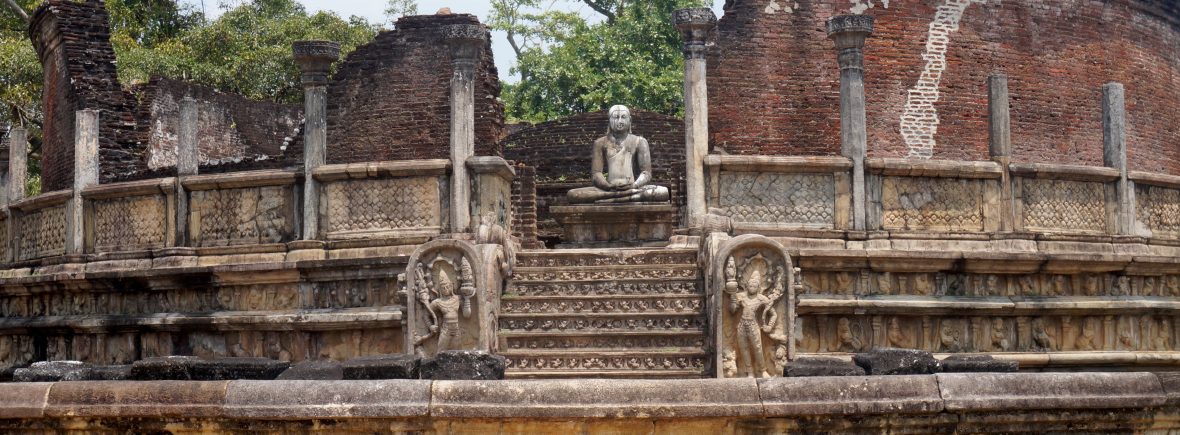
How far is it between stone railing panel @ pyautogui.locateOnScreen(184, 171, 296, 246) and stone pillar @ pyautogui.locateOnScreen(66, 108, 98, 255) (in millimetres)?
1416

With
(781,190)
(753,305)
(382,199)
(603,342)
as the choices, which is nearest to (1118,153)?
(781,190)

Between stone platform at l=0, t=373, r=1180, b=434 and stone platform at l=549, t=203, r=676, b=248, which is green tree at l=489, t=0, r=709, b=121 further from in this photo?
stone platform at l=0, t=373, r=1180, b=434

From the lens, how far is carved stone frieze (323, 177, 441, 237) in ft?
40.5

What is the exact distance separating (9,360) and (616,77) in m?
14.0

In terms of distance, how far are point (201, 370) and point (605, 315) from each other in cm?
488

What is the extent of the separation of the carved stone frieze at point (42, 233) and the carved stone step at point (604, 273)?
195 inches

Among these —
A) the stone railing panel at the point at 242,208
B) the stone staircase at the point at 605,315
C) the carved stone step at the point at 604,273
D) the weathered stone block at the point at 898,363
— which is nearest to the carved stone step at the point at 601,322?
the stone staircase at the point at 605,315

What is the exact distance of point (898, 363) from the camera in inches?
289

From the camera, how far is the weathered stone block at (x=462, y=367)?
22.8 feet

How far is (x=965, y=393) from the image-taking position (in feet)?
21.1

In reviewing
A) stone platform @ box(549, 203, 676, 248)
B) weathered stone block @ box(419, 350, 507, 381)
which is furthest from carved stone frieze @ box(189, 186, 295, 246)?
weathered stone block @ box(419, 350, 507, 381)

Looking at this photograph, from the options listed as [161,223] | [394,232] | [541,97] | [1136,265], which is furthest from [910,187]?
[541,97]

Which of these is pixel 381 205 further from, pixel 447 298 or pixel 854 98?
pixel 854 98

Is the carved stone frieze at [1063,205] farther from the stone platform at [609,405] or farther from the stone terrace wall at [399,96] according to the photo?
the stone terrace wall at [399,96]
